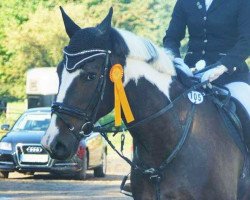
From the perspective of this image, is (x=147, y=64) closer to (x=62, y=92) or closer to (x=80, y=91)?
(x=80, y=91)

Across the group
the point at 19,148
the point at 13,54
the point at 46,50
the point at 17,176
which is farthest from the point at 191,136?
the point at 13,54

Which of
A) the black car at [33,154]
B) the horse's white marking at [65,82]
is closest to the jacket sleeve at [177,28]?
the horse's white marking at [65,82]

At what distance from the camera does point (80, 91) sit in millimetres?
6430

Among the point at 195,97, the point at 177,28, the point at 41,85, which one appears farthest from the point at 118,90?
the point at 41,85

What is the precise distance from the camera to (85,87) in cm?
645

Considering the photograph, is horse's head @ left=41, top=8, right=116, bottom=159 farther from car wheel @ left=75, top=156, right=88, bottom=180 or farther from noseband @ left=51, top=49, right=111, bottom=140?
car wheel @ left=75, top=156, right=88, bottom=180

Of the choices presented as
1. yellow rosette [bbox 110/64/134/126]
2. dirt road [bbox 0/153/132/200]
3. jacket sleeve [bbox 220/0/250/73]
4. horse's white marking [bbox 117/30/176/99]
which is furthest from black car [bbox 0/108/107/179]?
yellow rosette [bbox 110/64/134/126]

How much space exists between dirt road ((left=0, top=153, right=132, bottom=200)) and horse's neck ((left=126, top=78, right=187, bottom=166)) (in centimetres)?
1020

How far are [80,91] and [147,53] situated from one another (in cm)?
71

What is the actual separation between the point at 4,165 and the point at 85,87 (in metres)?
15.8

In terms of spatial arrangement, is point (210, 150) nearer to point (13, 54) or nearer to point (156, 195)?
point (156, 195)

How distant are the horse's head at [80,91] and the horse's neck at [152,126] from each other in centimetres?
27

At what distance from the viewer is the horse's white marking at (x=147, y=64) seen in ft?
22.0

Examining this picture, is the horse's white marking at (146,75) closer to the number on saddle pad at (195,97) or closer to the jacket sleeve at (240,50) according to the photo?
the number on saddle pad at (195,97)
